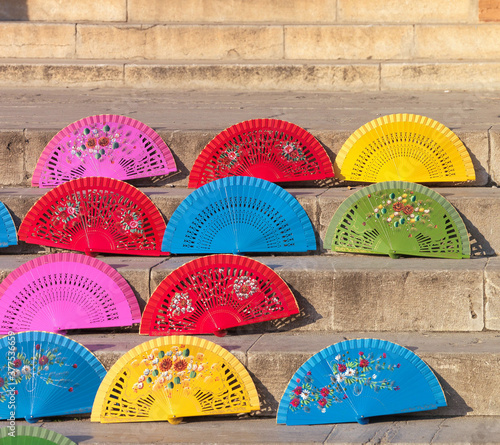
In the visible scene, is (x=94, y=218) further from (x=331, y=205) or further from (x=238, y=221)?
(x=331, y=205)

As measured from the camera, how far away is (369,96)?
20.1 ft

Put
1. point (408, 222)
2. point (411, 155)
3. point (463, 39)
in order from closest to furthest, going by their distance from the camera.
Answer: point (408, 222)
point (411, 155)
point (463, 39)

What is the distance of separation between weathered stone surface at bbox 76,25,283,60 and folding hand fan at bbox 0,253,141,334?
12.6ft

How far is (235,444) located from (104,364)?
78 cm

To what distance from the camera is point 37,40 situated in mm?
7059

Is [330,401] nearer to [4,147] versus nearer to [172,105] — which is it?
[4,147]

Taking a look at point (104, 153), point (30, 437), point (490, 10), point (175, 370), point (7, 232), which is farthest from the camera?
point (490, 10)

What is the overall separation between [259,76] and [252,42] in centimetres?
71

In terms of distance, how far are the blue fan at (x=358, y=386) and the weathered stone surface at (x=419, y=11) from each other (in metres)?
4.95

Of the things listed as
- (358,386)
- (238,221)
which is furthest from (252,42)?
(358,386)

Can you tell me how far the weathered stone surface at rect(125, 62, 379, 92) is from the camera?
21.1 ft

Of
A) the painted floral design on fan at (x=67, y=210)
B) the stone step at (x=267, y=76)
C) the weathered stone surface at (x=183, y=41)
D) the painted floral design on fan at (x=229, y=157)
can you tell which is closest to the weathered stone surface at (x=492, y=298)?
the painted floral design on fan at (x=229, y=157)

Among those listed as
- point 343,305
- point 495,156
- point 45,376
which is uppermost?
point 495,156

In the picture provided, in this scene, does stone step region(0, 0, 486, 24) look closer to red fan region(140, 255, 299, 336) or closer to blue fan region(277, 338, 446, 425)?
red fan region(140, 255, 299, 336)
